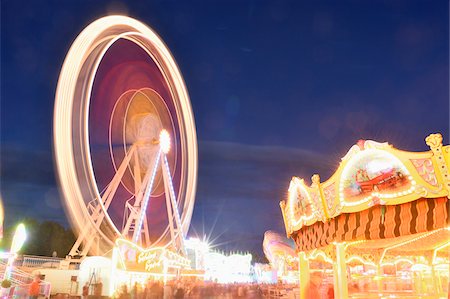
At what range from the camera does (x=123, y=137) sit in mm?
19031

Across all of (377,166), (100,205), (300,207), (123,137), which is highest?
(123,137)

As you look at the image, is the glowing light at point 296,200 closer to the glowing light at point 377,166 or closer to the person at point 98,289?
the glowing light at point 377,166

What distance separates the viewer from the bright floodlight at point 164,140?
2132 centimetres

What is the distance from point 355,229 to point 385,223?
0.74 meters

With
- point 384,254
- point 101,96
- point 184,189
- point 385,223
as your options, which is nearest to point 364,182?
point 385,223

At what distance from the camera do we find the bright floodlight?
69.9 ft

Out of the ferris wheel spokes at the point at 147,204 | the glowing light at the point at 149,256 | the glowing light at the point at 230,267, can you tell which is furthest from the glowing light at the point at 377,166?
the glowing light at the point at 230,267

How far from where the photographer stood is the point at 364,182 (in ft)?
26.2

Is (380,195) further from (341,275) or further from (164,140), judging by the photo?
(164,140)

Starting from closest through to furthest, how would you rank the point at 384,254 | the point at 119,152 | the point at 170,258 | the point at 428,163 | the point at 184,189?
the point at 428,163 < the point at 384,254 < the point at 119,152 < the point at 170,258 < the point at 184,189

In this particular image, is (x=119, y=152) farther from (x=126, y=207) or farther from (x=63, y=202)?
(x=63, y=202)

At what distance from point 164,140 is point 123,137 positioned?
10.4ft

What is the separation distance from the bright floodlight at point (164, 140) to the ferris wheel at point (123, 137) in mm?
65

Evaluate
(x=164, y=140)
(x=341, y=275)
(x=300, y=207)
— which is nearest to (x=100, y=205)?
(x=164, y=140)
